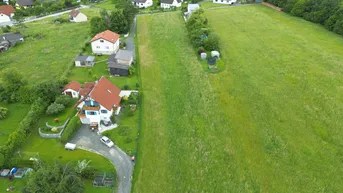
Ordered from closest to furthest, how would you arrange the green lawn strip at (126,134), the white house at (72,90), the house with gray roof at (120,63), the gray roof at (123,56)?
the green lawn strip at (126,134), the white house at (72,90), the house with gray roof at (120,63), the gray roof at (123,56)

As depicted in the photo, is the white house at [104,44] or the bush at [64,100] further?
the white house at [104,44]

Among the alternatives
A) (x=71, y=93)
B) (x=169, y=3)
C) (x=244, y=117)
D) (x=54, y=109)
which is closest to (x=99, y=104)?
(x=54, y=109)

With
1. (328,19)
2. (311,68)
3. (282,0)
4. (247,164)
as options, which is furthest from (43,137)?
(282,0)

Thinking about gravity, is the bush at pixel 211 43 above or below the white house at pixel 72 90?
above

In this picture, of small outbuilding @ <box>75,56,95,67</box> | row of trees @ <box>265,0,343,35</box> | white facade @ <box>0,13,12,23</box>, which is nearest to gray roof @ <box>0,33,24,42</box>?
small outbuilding @ <box>75,56,95,67</box>

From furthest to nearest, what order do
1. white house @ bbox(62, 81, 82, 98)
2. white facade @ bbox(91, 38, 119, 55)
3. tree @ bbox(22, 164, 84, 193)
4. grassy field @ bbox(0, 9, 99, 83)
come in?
white facade @ bbox(91, 38, 119, 55)
grassy field @ bbox(0, 9, 99, 83)
white house @ bbox(62, 81, 82, 98)
tree @ bbox(22, 164, 84, 193)

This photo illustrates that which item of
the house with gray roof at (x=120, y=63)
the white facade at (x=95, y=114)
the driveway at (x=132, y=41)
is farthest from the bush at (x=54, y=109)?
the driveway at (x=132, y=41)

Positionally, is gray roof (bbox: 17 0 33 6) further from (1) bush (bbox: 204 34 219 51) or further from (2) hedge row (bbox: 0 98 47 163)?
(2) hedge row (bbox: 0 98 47 163)

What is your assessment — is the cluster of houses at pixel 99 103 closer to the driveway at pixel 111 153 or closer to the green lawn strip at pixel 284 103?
the driveway at pixel 111 153
